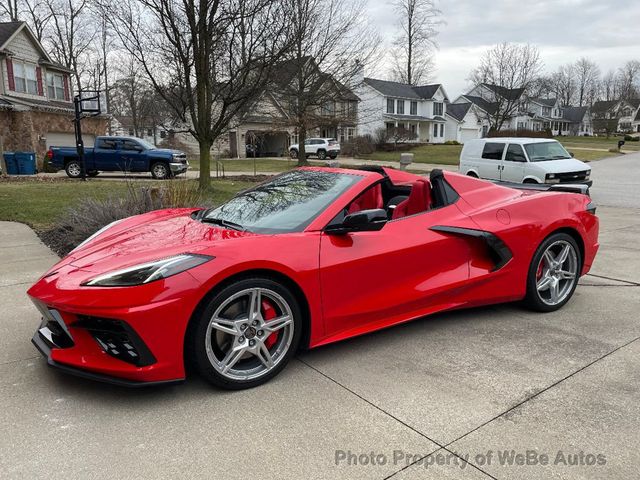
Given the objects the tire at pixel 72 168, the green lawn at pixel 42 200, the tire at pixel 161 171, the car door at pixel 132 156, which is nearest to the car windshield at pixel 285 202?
the green lawn at pixel 42 200

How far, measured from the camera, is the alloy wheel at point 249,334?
115 inches

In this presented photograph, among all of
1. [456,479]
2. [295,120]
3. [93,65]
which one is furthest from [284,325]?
[93,65]

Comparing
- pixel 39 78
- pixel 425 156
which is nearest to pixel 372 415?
pixel 39 78

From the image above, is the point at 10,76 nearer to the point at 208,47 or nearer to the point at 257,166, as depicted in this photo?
the point at 257,166

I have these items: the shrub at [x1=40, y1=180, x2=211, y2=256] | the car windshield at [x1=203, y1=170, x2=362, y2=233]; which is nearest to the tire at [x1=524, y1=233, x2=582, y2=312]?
the car windshield at [x1=203, y1=170, x2=362, y2=233]

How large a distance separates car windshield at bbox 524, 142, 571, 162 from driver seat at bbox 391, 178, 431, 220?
10912 mm

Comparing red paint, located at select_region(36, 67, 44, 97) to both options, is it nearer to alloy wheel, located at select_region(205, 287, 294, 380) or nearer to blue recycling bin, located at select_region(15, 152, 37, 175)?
blue recycling bin, located at select_region(15, 152, 37, 175)

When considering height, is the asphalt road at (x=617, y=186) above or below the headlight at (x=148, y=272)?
below

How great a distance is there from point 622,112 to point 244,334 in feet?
376

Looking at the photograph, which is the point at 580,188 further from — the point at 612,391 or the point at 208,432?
the point at 208,432

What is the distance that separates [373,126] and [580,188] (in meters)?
47.8

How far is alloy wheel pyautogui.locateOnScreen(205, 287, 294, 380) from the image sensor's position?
9.60 ft

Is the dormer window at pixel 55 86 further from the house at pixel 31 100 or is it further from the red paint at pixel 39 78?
the red paint at pixel 39 78

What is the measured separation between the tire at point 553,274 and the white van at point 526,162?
943cm
